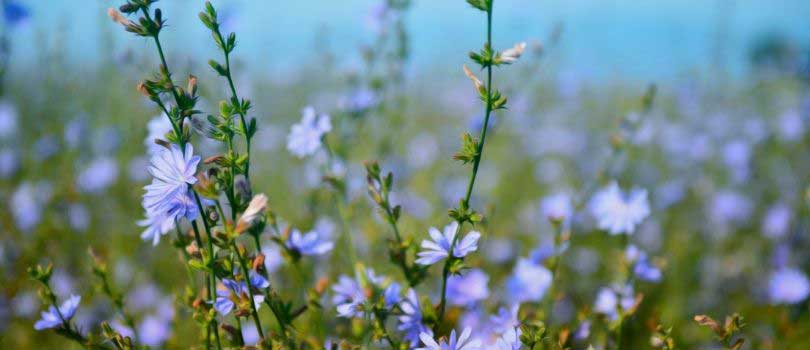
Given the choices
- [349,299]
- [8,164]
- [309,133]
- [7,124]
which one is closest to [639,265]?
[349,299]

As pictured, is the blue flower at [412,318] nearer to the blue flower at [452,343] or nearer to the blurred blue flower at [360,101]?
the blue flower at [452,343]

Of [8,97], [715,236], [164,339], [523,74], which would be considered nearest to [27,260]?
A: [164,339]

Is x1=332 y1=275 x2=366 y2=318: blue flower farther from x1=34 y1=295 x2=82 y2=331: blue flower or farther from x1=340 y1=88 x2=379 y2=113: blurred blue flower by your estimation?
x1=340 y1=88 x2=379 y2=113: blurred blue flower

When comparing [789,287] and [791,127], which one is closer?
[789,287]

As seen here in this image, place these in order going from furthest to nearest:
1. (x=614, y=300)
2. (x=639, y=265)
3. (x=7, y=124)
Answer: (x=7, y=124), (x=614, y=300), (x=639, y=265)

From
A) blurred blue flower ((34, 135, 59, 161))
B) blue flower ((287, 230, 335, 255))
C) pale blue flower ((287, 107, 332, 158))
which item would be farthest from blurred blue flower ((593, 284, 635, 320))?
blurred blue flower ((34, 135, 59, 161))

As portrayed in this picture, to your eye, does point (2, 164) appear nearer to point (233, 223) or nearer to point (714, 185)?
point (233, 223)

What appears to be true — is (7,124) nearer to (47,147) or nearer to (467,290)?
(47,147)
